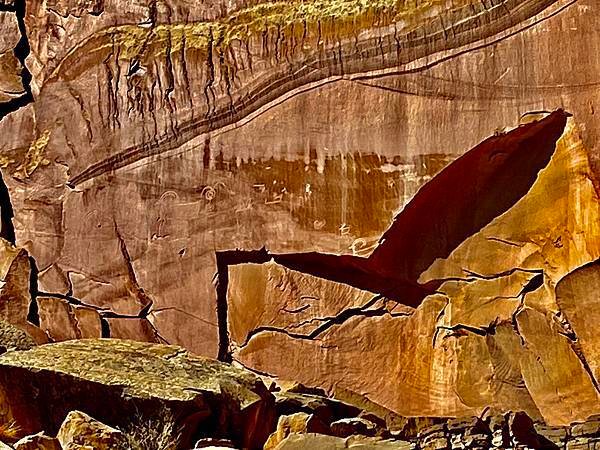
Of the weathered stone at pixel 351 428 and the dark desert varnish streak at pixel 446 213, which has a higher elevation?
the dark desert varnish streak at pixel 446 213

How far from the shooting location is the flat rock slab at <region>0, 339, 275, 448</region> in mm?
3129

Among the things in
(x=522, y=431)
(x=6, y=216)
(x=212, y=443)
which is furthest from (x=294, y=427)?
(x=6, y=216)

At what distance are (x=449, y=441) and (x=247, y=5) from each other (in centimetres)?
201

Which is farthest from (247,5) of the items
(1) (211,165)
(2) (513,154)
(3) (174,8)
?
(2) (513,154)

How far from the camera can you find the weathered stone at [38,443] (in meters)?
2.76

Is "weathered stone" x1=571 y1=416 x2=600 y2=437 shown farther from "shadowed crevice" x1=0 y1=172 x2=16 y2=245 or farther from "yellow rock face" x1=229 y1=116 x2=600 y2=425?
"shadowed crevice" x1=0 y1=172 x2=16 y2=245

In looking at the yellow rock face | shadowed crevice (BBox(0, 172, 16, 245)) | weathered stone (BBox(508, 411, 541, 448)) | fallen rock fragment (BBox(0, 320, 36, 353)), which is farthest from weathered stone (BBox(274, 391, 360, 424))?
shadowed crevice (BBox(0, 172, 16, 245))

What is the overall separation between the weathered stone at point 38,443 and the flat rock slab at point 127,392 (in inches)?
11.9

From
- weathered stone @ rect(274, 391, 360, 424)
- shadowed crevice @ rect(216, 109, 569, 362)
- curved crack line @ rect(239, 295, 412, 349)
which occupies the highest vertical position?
shadowed crevice @ rect(216, 109, 569, 362)

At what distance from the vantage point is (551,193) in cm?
372

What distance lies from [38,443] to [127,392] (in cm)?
43

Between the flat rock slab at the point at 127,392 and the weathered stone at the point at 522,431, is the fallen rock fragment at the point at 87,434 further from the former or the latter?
the weathered stone at the point at 522,431

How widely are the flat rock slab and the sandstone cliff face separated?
0.60 meters

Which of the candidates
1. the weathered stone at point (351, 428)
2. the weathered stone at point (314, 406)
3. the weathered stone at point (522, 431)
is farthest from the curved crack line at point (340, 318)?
the weathered stone at point (522, 431)
